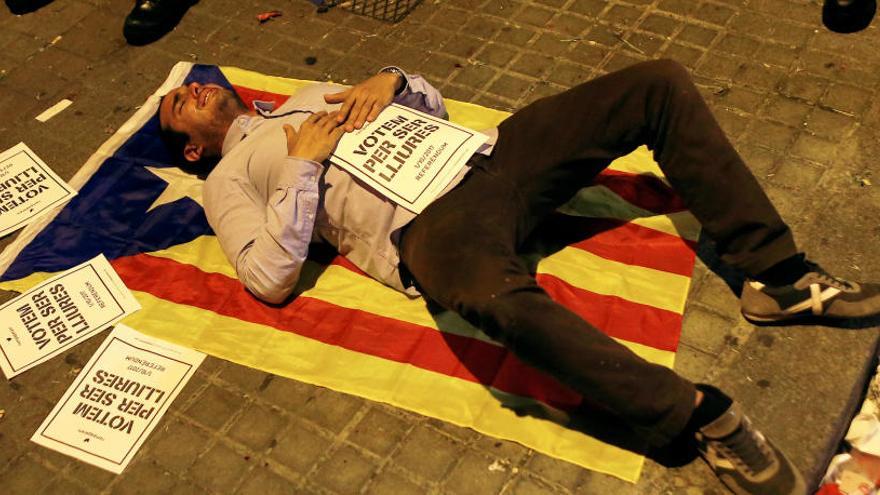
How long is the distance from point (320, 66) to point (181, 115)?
3.69 ft

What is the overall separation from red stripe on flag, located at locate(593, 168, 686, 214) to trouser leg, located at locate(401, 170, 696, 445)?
0.80m

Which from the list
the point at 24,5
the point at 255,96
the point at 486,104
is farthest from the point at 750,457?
the point at 24,5

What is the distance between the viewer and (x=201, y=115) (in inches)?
152

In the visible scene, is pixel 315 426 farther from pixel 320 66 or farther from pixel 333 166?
pixel 320 66

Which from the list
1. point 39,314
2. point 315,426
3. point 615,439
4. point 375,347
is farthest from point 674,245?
point 39,314

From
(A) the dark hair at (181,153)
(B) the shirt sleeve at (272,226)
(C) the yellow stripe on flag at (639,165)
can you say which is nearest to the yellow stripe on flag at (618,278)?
(C) the yellow stripe on flag at (639,165)

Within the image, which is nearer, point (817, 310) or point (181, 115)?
point (817, 310)

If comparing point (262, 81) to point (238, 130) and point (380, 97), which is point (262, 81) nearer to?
point (238, 130)

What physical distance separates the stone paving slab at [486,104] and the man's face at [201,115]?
88cm

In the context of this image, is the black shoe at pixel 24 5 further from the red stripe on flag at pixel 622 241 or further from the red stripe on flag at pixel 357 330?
the red stripe on flag at pixel 622 241

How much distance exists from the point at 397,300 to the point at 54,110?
271 cm

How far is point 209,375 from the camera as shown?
11.2 ft

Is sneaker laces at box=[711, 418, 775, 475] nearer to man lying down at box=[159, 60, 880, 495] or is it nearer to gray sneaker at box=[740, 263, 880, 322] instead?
man lying down at box=[159, 60, 880, 495]

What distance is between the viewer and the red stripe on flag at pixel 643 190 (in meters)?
3.69
